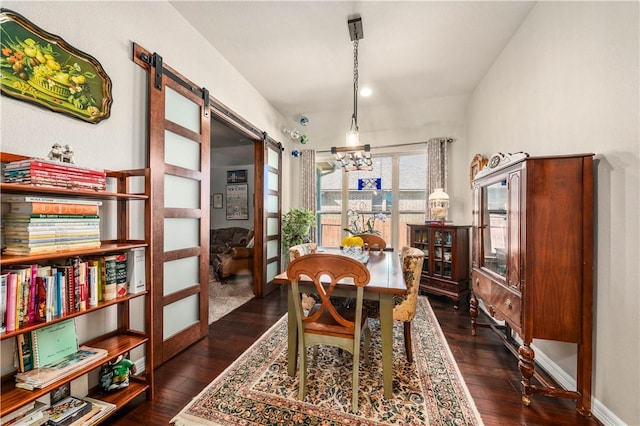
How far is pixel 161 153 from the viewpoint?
2143 millimetres

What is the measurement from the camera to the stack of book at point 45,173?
46.8 inches

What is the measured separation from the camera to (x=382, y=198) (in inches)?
187

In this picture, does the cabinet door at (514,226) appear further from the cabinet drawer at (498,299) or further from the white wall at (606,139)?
the white wall at (606,139)

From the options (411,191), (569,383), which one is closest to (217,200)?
(411,191)

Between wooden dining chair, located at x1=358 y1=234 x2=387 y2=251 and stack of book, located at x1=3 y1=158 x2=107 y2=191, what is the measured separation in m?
2.88

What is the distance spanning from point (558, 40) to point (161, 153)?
326 centimetres

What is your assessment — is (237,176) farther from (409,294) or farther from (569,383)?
(569,383)

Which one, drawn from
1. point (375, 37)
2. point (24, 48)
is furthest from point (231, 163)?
point (24, 48)

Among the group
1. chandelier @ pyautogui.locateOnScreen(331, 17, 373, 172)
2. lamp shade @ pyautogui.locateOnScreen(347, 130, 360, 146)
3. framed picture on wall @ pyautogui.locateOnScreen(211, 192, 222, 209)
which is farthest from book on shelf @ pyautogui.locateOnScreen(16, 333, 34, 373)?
framed picture on wall @ pyautogui.locateOnScreen(211, 192, 222, 209)

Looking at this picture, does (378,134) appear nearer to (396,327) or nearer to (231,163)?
(396,327)

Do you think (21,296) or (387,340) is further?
(387,340)

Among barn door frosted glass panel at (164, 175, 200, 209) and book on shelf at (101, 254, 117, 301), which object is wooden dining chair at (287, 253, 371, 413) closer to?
book on shelf at (101, 254, 117, 301)

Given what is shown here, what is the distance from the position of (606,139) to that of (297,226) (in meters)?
3.64

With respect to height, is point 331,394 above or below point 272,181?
below
